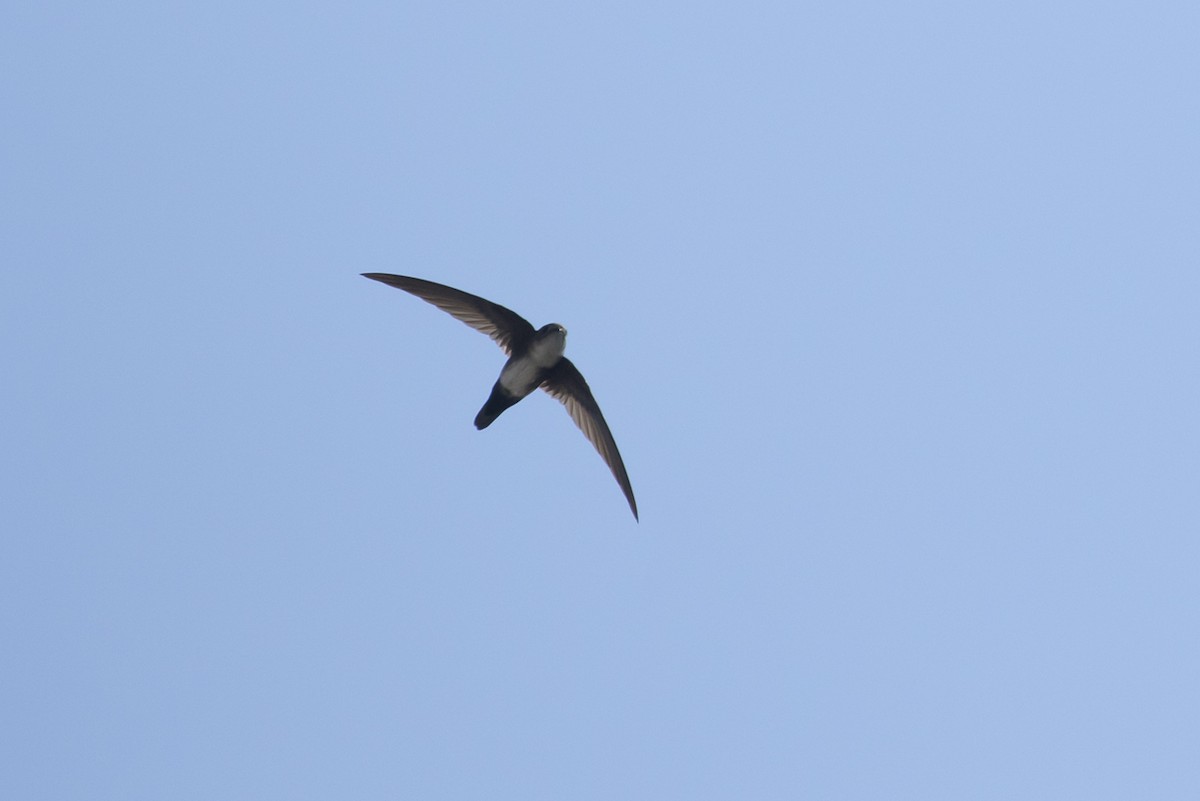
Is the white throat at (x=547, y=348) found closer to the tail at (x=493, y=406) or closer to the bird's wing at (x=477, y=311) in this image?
the bird's wing at (x=477, y=311)

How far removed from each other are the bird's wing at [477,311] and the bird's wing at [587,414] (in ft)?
1.81

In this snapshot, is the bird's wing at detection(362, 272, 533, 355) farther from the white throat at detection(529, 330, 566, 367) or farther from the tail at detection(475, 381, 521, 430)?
the tail at detection(475, 381, 521, 430)

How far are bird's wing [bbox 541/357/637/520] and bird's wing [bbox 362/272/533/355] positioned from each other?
553 millimetres

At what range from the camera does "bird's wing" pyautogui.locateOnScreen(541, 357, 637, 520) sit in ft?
53.0

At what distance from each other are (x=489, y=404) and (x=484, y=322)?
0.79 m

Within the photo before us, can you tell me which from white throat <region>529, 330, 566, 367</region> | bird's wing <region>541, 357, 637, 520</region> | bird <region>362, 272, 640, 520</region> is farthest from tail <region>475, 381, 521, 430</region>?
bird's wing <region>541, 357, 637, 520</region>

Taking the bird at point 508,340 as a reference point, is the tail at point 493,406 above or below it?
below

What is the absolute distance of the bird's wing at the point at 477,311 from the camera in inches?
613

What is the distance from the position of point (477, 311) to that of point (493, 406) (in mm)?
900

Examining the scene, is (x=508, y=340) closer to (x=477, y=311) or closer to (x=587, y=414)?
(x=477, y=311)

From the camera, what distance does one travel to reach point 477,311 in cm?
1577

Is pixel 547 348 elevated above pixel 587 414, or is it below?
above

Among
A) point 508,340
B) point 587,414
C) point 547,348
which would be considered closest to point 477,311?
point 508,340

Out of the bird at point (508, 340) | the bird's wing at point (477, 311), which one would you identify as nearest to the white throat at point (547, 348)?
the bird at point (508, 340)
